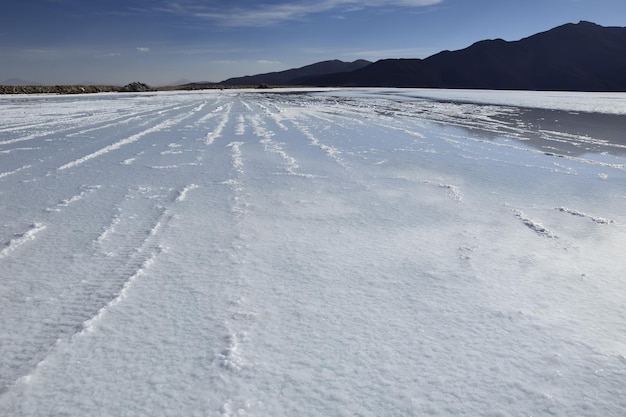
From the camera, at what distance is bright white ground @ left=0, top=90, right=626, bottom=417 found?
1.58m

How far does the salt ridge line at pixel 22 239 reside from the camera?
2864 millimetres

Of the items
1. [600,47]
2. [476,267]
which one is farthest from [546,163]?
[600,47]

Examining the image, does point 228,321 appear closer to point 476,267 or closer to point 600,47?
point 476,267

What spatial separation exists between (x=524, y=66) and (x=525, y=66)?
42 cm

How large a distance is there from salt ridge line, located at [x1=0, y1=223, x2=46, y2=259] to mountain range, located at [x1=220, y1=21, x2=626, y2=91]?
407ft

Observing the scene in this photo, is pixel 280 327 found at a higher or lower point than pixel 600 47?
lower

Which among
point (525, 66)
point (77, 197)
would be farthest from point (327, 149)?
point (525, 66)

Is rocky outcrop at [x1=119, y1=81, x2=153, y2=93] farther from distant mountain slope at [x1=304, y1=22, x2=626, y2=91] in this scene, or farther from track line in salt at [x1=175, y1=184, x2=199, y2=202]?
distant mountain slope at [x1=304, y1=22, x2=626, y2=91]

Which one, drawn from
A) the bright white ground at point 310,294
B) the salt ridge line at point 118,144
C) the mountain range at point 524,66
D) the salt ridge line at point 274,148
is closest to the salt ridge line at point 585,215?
the bright white ground at point 310,294

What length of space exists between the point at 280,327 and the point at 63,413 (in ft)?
2.88

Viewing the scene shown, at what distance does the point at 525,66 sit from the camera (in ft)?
480

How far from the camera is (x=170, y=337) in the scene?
6.20 ft

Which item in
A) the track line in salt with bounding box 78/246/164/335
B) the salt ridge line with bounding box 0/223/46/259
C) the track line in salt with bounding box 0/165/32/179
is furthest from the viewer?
the track line in salt with bounding box 0/165/32/179

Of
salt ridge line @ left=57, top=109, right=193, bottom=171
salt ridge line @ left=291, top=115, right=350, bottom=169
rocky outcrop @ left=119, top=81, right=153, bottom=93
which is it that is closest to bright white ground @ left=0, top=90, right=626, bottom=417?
salt ridge line @ left=57, top=109, right=193, bottom=171
